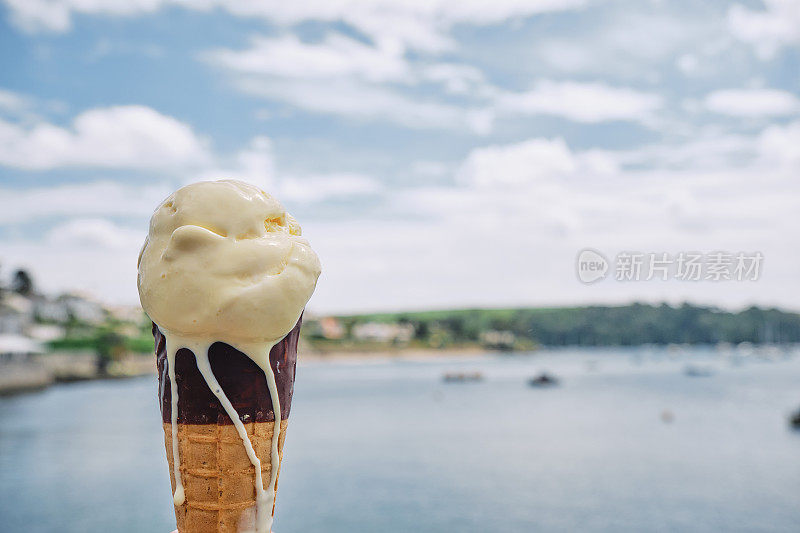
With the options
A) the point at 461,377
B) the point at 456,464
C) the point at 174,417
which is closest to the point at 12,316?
the point at 461,377

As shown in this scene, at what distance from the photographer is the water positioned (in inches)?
858

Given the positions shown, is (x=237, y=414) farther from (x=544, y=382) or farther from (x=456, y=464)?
(x=544, y=382)

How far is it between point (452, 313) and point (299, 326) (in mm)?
107944

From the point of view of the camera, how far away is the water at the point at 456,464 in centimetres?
2178

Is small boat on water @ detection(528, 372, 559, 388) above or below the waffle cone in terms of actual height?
below

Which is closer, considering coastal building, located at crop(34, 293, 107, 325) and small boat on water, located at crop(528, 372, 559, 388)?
small boat on water, located at crop(528, 372, 559, 388)

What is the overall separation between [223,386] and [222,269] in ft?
1.41

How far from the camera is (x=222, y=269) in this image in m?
2.52

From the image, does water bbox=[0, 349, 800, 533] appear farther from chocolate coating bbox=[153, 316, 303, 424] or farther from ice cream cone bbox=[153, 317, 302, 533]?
chocolate coating bbox=[153, 316, 303, 424]

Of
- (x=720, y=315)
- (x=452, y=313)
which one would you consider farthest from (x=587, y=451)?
(x=452, y=313)

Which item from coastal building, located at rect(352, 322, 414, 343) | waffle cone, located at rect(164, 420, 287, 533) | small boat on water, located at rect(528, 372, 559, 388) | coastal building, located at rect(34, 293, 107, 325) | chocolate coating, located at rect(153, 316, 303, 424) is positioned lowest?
small boat on water, located at rect(528, 372, 559, 388)

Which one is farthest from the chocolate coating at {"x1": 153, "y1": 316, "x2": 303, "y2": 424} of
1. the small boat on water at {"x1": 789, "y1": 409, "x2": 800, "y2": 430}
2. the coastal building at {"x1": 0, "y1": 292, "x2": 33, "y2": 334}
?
the coastal building at {"x1": 0, "y1": 292, "x2": 33, "y2": 334}

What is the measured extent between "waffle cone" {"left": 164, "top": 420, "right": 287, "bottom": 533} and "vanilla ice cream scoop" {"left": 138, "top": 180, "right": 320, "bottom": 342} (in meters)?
0.37

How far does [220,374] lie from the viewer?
2594 mm
